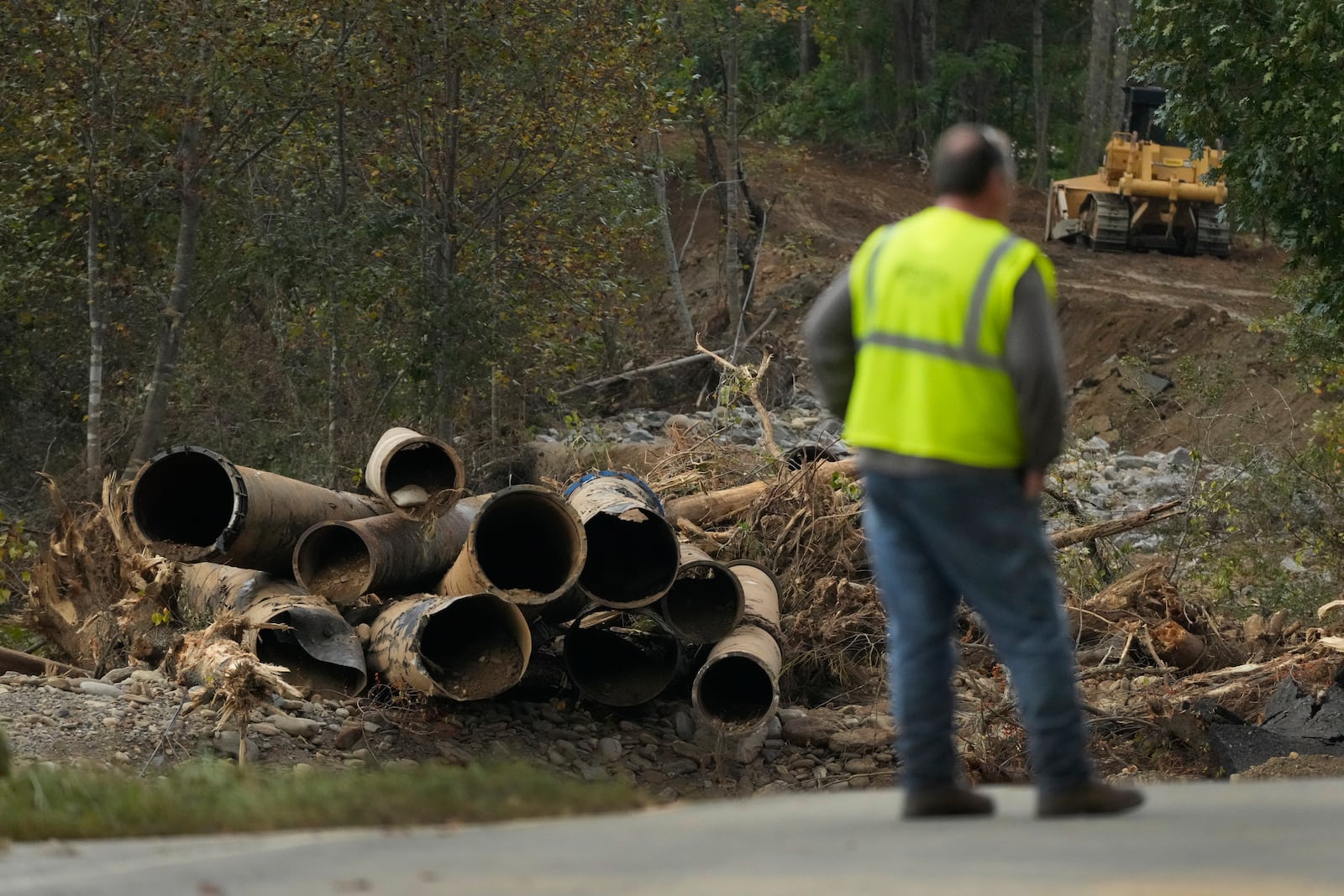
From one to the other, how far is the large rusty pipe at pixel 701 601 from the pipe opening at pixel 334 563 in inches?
68.6

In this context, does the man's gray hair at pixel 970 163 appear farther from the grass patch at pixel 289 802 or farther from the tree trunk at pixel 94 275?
the tree trunk at pixel 94 275

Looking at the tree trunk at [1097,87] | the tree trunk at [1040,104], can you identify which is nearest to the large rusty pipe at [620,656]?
the tree trunk at [1097,87]

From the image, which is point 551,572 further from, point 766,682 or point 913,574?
point 913,574

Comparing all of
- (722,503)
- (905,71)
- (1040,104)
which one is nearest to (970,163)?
(722,503)

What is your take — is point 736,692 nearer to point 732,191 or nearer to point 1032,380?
point 1032,380

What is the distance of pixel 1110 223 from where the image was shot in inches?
1095

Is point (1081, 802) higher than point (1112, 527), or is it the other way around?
point (1081, 802)

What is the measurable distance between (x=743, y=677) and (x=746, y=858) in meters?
6.38

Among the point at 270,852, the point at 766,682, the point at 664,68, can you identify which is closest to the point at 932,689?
the point at 270,852

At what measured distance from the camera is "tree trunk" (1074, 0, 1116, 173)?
3353cm

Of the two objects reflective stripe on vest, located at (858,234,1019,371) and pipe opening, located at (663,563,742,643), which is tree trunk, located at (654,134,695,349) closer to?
pipe opening, located at (663,563,742,643)

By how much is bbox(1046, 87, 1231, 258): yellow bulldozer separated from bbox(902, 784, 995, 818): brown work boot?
25.1m

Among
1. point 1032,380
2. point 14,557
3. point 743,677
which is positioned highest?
point 1032,380

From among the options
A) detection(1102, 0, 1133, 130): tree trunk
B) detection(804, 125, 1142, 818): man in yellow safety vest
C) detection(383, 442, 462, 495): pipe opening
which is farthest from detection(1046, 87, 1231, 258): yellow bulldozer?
detection(804, 125, 1142, 818): man in yellow safety vest
